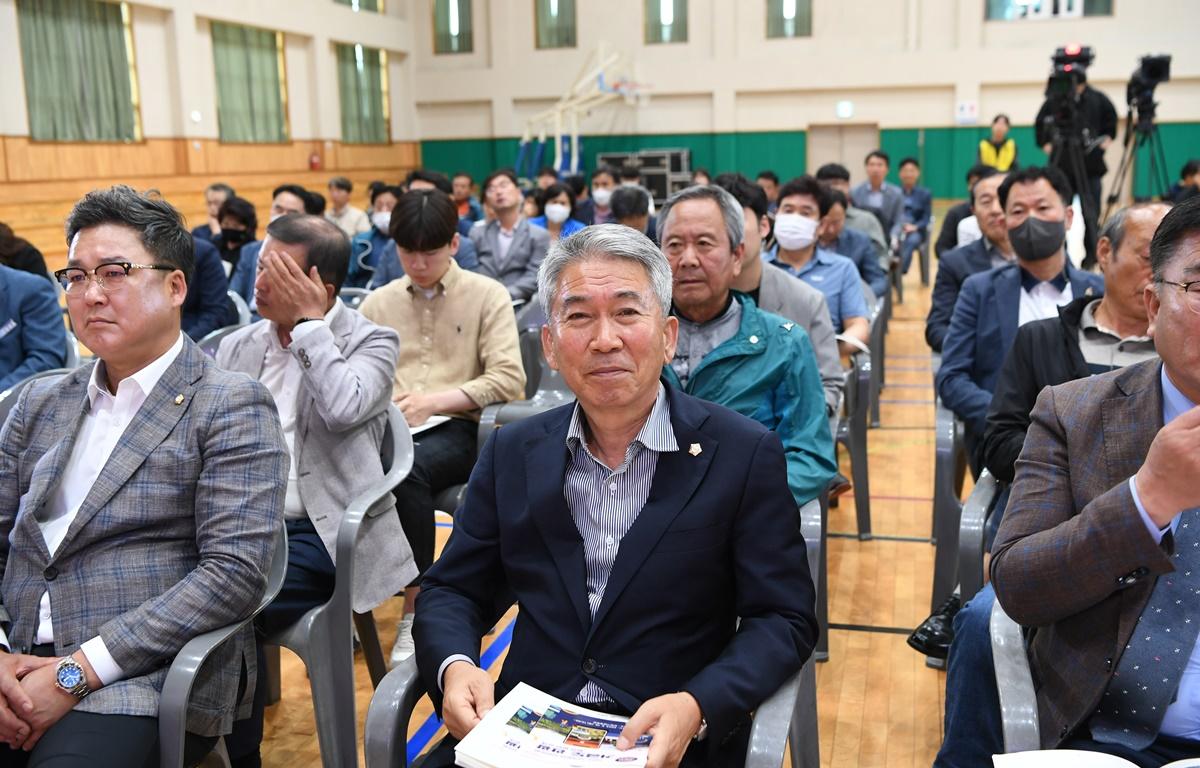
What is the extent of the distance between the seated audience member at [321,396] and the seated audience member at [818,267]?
228 cm

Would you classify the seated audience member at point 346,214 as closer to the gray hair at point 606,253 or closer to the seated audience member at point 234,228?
the seated audience member at point 234,228

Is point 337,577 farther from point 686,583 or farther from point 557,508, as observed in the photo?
point 686,583

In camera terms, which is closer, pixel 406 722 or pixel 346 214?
pixel 406 722

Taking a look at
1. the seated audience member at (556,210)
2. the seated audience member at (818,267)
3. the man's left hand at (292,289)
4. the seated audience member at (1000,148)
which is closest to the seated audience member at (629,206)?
the seated audience member at (818,267)

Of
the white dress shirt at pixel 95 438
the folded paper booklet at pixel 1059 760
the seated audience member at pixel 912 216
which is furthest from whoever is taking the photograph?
the seated audience member at pixel 912 216

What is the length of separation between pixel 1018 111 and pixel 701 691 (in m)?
17.6

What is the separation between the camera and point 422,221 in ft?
11.3

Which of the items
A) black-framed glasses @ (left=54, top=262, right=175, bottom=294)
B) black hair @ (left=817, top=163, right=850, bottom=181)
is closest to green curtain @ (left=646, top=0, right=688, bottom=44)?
black hair @ (left=817, top=163, right=850, bottom=181)

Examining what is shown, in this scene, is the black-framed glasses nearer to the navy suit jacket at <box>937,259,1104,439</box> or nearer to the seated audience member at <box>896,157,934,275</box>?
the navy suit jacket at <box>937,259,1104,439</box>

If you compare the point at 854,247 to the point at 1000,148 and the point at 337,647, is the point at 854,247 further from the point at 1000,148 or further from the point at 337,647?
the point at 1000,148

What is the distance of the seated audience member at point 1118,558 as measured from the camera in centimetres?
144

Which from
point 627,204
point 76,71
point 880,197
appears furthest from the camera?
point 76,71

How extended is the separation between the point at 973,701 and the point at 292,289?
5.90 feet

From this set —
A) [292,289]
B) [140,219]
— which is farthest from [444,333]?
[140,219]
